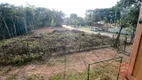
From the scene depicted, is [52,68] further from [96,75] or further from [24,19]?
[24,19]

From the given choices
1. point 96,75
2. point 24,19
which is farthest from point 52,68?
point 24,19

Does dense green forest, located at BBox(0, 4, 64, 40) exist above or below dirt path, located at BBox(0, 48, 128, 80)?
above

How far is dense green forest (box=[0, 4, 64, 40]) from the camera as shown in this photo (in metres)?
11.7

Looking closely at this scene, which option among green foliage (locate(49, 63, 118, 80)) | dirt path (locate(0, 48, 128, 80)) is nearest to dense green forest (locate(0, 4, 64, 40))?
dirt path (locate(0, 48, 128, 80))

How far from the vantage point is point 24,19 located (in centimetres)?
1458

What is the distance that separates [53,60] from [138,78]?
12.5 feet

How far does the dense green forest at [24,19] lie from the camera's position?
11.7 m

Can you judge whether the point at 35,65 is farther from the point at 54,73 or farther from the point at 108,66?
the point at 108,66

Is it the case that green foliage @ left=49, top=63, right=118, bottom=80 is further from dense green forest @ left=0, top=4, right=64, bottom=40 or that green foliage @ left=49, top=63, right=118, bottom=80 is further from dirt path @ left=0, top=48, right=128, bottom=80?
dense green forest @ left=0, top=4, right=64, bottom=40

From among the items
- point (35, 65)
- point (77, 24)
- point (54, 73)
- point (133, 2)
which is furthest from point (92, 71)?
point (77, 24)

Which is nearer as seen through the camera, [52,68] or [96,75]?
[96,75]

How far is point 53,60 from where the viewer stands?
4.58m

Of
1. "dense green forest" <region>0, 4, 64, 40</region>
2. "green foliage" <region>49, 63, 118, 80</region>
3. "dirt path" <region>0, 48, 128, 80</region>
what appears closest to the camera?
"green foliage" <region>49, 63, 118, 80</region>

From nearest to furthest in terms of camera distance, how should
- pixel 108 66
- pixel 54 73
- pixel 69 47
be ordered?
pixel 54 73, pixel 108 66, pixel 69 47
